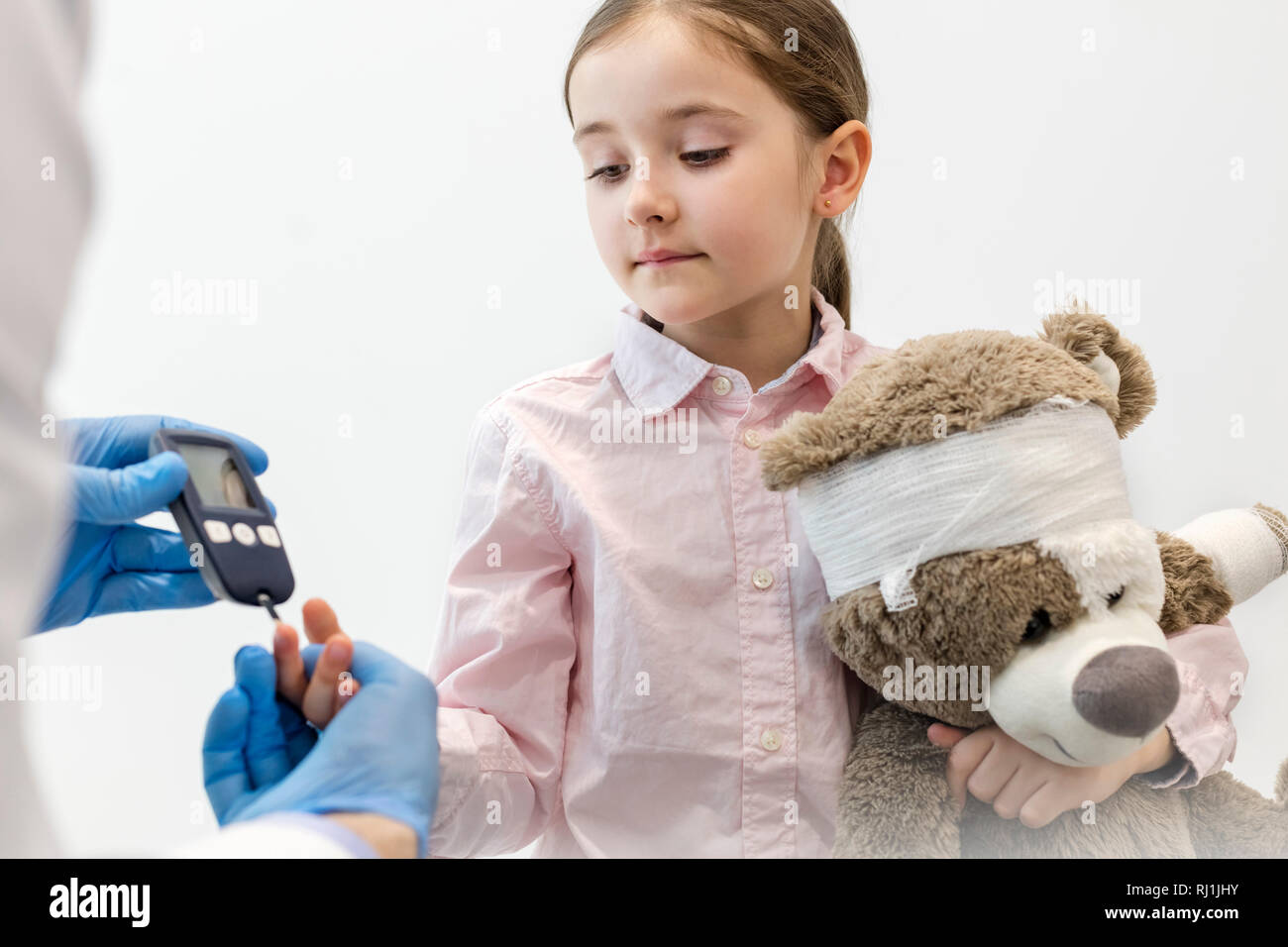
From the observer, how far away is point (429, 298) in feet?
5.07

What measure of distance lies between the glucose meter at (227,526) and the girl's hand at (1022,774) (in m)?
0.56

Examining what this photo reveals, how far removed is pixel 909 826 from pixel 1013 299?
31.6 inches

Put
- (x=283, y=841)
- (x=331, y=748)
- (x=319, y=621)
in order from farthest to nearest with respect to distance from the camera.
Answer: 1. (x=319, y=621)
2. (x=331, y=748)
3. (x=283, y=841)

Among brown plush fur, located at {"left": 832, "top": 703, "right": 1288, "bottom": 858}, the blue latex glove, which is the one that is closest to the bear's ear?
brown plush fur, located at {"left": 832, "top": 703, "right": 1288, "bottom": 858}

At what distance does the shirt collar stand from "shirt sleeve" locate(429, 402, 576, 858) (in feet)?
0.44

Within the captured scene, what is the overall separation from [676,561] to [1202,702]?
480mm

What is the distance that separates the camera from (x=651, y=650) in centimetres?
101

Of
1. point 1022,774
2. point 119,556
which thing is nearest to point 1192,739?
point 1022,774

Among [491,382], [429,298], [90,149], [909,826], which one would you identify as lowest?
[909,826]

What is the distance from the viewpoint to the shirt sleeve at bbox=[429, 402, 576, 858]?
1.00 meters

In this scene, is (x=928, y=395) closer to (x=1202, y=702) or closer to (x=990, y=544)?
(x=990, y=544)

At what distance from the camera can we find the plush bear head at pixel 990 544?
2.71ft
